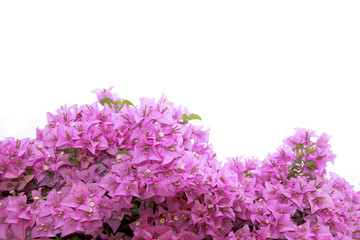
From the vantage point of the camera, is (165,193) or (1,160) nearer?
(165,193)

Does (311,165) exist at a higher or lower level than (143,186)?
higher

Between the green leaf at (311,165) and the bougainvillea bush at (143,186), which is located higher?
the green leaf at (311,165)

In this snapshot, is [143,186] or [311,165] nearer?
[143,186]

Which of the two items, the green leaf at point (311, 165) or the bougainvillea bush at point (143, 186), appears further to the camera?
the green leaf at point (311, 165)

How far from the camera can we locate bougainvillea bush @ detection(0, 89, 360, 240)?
2373 millimetres

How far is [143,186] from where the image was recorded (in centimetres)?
235

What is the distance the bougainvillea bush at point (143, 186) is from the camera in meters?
2.37

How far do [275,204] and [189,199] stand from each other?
97cm

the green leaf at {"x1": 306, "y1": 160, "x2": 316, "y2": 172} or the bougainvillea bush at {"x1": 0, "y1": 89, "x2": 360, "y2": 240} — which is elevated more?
the green leaf at {"x1": 306, "y1": 160, "x2": 316, "y2": 172}

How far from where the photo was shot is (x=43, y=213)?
7.93 ft

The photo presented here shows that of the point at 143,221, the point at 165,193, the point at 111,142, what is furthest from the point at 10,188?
the point at 165,193

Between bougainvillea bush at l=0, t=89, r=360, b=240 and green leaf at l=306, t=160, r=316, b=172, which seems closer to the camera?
bougainvillea bush at l=0, t=89, r=360, b=240

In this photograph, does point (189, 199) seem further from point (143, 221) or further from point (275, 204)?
point (275, 204)

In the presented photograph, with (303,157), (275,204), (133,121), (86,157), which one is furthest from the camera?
(303,157)
